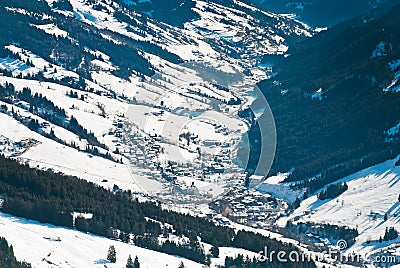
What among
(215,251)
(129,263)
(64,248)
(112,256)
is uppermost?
(64,248)

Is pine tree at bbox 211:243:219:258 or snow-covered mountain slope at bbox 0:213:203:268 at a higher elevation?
snow-covered mountain slope at bbox 0:213:203:268

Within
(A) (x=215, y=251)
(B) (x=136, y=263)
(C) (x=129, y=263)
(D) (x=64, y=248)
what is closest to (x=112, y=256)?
(C) (x=129, y=263)

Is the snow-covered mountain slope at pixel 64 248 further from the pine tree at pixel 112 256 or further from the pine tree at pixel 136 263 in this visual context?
the pine tree at pixel 136 263

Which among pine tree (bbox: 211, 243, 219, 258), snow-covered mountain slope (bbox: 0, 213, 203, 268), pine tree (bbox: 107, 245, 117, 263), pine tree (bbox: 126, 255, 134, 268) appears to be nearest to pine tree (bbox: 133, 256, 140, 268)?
pine tree (bbox: 126, 255, 134, 268)

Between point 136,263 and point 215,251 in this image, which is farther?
point 215,251

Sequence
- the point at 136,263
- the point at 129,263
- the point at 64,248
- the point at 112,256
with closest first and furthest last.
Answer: the point at 129,263
the point at 112,256
the point at 136,263
the point at 64,248

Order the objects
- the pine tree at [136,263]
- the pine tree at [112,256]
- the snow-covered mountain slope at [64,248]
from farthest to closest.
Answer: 1. the pine tree at [136,263]
2. the pine tree at [112,256]
3. the snow-covered mountain slope at [64,248]

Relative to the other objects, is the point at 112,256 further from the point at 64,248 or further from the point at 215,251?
the point at 215,251

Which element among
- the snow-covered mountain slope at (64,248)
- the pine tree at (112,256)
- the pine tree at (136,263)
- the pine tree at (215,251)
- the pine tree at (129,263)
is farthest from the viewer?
→ the pine tree at (215,251)

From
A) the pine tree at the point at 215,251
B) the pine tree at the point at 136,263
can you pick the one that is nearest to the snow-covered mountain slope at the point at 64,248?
the pine tree at the point at 136,263

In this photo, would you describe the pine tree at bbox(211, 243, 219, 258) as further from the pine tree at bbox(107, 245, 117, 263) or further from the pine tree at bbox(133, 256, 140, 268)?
the pine tree at bbox(107, 245, 117, 263)

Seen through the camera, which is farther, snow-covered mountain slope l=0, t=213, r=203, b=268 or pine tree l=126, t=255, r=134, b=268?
pine tree l=126, t=255, r=134, b=268
